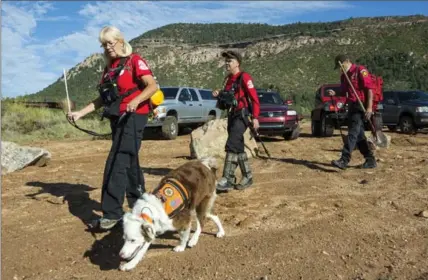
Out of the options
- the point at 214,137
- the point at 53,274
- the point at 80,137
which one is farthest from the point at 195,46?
the point at 53,274

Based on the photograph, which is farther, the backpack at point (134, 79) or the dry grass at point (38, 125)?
the dry grass at point (38, 125)

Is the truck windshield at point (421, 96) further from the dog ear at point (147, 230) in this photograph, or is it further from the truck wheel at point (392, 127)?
the dog ear at point (147, 230)

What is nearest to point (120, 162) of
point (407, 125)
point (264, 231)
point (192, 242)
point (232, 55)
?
point (192, 242)

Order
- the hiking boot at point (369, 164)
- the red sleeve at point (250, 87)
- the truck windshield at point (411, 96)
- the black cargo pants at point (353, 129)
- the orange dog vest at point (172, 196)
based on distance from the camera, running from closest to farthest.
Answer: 1. the orange dog vest at point (172, 196)
2. the red sleeve at point (250, 87)
3. the black cargo pants at point (353, 129)
4. the hiking boot at point (369, 164)
5. the truck windshield at point (411, 96)

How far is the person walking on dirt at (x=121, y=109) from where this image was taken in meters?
5.22

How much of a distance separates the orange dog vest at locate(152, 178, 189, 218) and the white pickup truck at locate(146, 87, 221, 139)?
10.9m

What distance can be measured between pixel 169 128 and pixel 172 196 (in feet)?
39.8

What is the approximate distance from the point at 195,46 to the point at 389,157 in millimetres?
95594

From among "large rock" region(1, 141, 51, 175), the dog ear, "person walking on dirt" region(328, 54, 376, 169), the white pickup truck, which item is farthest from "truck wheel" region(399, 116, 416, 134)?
the dog ear

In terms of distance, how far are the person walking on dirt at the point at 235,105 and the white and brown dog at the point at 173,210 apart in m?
1.64

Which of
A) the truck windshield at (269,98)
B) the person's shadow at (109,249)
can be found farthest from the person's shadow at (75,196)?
the truck windshield at (269,98)

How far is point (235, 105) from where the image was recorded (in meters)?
7.17

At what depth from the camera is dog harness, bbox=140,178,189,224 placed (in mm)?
4652

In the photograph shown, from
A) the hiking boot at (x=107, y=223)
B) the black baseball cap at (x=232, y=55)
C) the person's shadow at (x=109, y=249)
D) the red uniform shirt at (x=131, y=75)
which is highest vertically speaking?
the black baseball cap at (x=232, y=55)
